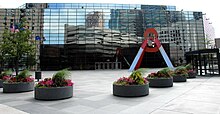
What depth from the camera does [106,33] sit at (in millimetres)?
51500

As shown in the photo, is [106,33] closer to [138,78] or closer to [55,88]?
[138,78]

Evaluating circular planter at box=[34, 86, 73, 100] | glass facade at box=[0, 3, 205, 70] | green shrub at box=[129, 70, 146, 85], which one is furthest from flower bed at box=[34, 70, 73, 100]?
glass facade at box=[0, 3, 205, 70]

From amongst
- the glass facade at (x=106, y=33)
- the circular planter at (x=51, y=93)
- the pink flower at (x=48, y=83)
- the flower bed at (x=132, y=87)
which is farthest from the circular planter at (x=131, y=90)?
the glass facade at (x=106, y=33)

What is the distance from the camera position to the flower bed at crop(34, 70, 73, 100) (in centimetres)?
786

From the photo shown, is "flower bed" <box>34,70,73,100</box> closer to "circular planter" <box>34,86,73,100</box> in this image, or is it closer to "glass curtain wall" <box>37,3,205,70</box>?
"circular planter" <box>34,86,73,100</box>

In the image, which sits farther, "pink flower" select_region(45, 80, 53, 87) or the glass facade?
the glass facade

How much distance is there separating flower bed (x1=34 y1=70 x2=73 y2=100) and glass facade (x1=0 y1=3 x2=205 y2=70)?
40.9 meters

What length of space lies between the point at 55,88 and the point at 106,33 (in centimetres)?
4455

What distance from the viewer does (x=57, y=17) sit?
51.1 m

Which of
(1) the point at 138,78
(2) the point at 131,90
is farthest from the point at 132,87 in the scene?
(1) the point at 138,78

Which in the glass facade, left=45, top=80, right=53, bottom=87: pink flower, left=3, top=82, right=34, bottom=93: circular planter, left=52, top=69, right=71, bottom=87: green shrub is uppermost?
the glass facade

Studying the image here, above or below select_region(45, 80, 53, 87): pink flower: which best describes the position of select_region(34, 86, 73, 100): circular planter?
below

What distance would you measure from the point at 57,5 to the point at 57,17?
18.5ft

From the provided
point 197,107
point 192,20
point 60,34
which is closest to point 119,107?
point 197,107
